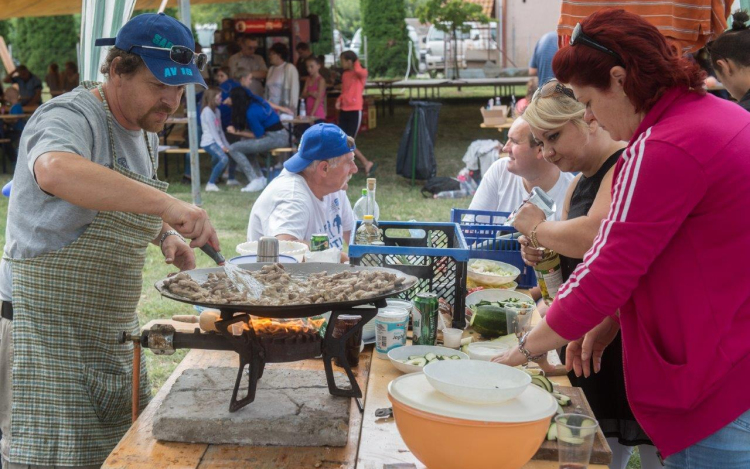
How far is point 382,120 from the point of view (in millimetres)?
18812

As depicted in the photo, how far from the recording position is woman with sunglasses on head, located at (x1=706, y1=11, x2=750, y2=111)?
4023 mm

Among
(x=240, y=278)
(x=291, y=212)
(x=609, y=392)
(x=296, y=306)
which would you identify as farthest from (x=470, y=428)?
(x=291, y=212)

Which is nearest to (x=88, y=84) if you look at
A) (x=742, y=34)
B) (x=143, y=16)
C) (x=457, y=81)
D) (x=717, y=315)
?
(x=143, y=16)

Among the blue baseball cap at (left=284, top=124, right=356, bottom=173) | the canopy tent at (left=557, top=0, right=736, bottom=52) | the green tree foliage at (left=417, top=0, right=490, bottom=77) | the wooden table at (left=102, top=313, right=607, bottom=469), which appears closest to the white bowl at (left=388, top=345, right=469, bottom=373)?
the wooden table at (left=102, top=313, right=607, bottom=469)

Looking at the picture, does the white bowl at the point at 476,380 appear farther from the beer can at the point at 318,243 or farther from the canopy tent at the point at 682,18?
the canopy tent at the point at 682,18

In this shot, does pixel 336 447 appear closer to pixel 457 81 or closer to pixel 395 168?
pixel 395 168

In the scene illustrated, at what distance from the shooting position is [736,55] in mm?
4082

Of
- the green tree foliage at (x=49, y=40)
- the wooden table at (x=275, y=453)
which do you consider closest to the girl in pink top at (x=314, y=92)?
the wooden table at (x=275, y=453)

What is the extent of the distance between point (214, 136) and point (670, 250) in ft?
34.7

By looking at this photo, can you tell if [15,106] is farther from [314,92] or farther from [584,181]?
[584,181]

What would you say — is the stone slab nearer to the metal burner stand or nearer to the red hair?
the metal burner stand

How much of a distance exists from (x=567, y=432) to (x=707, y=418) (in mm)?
364

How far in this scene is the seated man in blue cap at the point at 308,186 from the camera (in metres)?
3.90

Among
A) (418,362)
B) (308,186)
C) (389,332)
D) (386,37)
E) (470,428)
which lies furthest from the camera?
(386,37)
